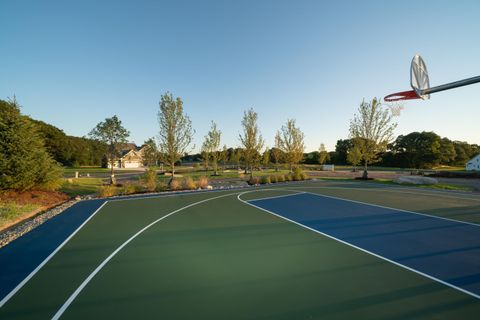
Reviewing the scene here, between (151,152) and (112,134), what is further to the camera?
(151,152)

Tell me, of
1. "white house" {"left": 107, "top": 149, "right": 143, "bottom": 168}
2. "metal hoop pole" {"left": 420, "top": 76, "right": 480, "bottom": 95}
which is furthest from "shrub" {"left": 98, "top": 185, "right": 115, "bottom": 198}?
"white house" {"left": 107, "top": 149, "right": 143, "bottom": 168}

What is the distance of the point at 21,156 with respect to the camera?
42.7 ft

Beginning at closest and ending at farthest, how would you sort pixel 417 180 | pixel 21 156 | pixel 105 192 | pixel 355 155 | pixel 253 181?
pixel 21 156, pixel 105 192, pixel 417 180, pixel 253 181, pixel 355 155

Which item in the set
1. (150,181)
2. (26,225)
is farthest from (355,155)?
(26,225)

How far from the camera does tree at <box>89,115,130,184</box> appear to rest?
931 inches

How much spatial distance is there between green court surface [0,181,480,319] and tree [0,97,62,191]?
8.35 metres

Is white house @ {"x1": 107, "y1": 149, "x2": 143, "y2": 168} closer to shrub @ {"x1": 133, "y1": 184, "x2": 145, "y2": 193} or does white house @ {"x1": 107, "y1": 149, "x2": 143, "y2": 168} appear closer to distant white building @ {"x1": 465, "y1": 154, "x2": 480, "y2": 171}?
shrub @ {"x1": 133, "y1": 184, "x2": 145, "y2": 193}

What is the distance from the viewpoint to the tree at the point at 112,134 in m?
23.7

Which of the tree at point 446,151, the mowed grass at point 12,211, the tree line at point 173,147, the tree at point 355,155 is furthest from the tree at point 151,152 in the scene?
the tree at point 446,151

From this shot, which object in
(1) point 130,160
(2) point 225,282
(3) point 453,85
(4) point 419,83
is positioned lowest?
(2) point 225,282

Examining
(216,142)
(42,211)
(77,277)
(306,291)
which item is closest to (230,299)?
(306,291)

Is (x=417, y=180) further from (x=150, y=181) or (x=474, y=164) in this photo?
(x=474, y=164)

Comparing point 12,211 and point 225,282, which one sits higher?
point 12,211

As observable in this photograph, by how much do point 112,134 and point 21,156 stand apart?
11.3 m
